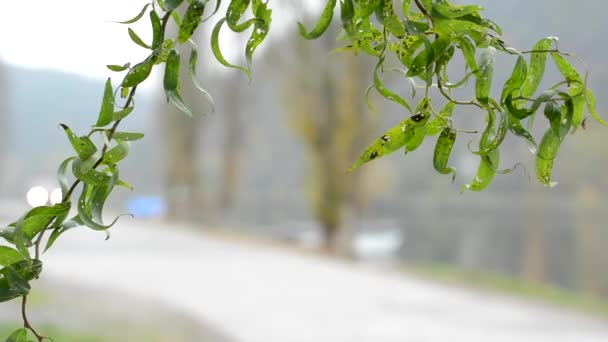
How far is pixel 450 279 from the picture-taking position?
13.1 ft

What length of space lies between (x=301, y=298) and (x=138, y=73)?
2.96m

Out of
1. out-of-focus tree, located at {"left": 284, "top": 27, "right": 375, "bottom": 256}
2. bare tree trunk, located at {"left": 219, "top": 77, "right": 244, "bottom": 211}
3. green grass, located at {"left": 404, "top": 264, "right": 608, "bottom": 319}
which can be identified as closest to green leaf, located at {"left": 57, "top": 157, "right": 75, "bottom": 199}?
green grass, located at {"left": 404, "top": 264, "right": 608, "bottom": 319}

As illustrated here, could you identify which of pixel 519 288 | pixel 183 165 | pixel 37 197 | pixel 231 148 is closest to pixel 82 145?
pixel 37 197

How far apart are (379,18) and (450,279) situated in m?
3.80

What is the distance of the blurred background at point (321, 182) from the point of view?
8.93 ft

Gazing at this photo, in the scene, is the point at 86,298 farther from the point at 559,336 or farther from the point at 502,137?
the point at 502,137

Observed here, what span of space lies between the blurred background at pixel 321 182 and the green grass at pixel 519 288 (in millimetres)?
14

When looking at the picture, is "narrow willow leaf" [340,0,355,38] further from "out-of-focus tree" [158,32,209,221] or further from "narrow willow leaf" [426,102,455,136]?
"out-of-focus tree" [158,32,209,221]

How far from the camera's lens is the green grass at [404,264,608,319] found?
3.35m

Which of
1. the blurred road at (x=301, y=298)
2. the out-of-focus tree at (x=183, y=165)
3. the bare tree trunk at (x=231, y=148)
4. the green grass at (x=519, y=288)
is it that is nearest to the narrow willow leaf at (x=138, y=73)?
the blurred road at (x=301, y=298)

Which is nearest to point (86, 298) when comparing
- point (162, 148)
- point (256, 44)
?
point (256, 44)

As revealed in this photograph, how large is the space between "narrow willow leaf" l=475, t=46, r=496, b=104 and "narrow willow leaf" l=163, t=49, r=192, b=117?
0.32 ft

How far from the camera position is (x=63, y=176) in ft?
0.97

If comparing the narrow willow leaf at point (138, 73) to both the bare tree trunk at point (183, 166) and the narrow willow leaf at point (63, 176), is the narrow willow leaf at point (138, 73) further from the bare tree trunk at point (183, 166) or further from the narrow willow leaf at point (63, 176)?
the bare tree trunk at point (183, 166)
